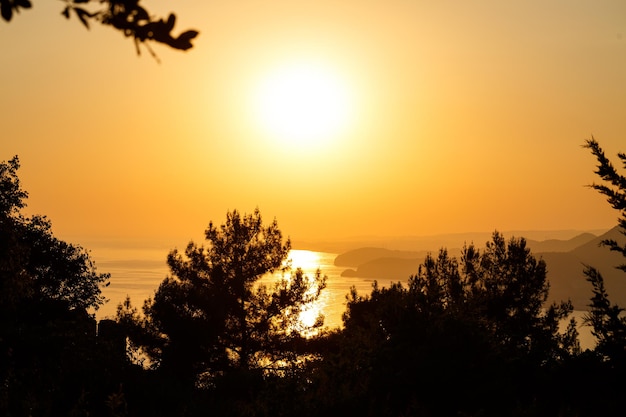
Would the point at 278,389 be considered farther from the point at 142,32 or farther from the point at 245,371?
the point at 142,32

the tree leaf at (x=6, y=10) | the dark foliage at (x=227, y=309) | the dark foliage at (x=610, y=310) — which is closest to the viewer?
the tree leaf at (x=6, y=10)

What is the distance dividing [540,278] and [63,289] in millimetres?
30001

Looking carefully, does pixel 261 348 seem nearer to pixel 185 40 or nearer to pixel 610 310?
pixel 610 310

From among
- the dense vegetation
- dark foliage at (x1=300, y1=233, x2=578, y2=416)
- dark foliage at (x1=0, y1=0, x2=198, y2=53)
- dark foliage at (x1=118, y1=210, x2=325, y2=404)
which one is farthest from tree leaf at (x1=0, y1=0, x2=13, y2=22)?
dark foliage at (x1=118, y1=210, x2=325, y2=404)

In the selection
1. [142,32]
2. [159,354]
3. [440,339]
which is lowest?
[159,354]

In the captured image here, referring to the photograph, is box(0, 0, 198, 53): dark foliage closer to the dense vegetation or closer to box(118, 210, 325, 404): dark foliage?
the dense vegetation

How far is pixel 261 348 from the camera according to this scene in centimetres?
3678

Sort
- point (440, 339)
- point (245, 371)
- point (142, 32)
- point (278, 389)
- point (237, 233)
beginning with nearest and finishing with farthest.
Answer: point (142, 32)
point (278, 389)
point (440, 339)
point (245, 371)
point (237, 233)

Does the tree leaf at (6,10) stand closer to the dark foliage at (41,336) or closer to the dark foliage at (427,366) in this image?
the dark foliage at (41,336)

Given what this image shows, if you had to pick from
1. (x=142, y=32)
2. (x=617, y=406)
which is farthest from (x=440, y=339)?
(x=142, y=32)

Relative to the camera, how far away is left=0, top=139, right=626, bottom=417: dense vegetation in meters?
13.5

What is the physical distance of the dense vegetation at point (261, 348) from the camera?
13.5 metres

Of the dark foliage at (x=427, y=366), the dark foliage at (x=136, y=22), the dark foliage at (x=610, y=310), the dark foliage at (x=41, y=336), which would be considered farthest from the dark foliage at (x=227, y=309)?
the dark foliage at (x=136, y=22)

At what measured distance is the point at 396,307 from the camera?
17297 millimetres
